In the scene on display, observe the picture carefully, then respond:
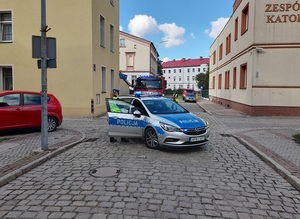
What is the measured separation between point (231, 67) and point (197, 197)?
21.1 meters

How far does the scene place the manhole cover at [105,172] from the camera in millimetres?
5574

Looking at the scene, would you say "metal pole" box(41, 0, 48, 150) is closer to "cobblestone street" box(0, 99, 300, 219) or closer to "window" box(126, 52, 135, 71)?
"cobblestone street" box(0, 99, 300, 219)

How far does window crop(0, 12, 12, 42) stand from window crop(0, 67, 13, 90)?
1.74m

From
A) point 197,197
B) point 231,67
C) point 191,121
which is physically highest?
point 231,67

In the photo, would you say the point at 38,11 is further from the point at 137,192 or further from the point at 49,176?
the point at 137,192

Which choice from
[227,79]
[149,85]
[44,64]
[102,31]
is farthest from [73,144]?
[227,79]

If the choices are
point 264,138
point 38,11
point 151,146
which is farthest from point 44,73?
point 38,11

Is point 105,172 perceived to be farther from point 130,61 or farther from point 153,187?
point 130,61

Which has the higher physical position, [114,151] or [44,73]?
[44,73]

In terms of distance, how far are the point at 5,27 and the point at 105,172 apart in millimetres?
14375

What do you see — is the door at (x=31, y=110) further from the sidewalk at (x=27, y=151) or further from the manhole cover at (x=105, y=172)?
the manhole cover at (x=105, y=172)

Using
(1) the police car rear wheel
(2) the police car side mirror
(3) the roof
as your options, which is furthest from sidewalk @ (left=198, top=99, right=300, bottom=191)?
(3) the roof

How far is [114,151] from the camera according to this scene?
7.61 meters

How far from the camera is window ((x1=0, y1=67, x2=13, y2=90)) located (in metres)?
16.5
